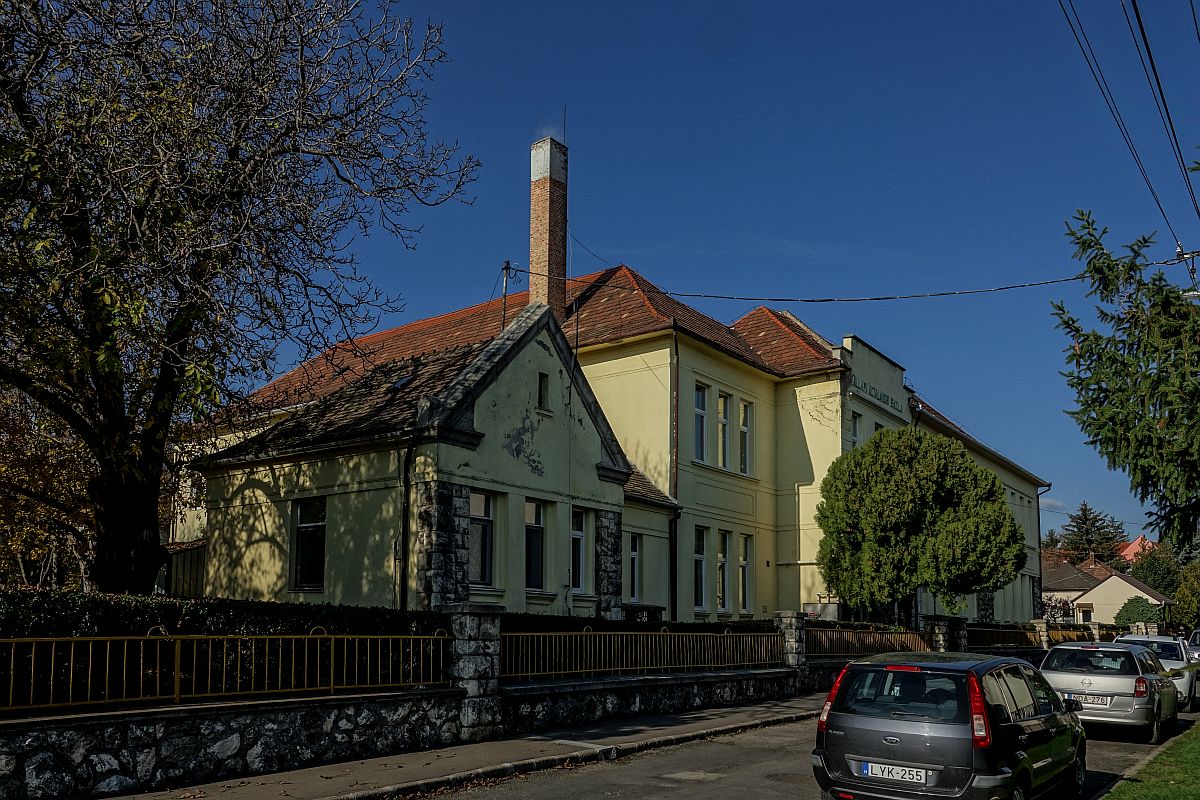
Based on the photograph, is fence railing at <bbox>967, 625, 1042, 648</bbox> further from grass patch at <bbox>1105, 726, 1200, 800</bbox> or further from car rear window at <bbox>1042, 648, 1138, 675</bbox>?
grass patch at <bbox>1105, 726, 1200, 800</bbox>

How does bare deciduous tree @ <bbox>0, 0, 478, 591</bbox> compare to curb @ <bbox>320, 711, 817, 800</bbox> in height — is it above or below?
above

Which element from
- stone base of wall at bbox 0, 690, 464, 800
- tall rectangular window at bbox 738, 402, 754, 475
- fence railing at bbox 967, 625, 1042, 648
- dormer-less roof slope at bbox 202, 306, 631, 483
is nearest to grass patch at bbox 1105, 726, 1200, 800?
stone base of wall at bbox 0, 690, 464, 800

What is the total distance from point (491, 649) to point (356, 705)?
232 centimetres

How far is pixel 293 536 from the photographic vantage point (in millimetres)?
20984

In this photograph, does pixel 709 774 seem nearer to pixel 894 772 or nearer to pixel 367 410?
pixel 894 772

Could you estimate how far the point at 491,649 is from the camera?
14047 mm

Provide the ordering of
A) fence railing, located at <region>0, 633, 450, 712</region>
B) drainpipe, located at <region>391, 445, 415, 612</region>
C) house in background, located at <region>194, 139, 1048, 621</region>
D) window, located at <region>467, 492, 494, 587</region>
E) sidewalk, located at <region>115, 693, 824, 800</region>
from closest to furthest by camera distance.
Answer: fence railing, located at <region>0, 633, 450, 712</region> < sidewalk, located at <region>115, 693, 824, 800</region> < drainpipe, located at <region>391, 445, 415, 612</region> < window, located at <region>467, 492, 494, 587</region> < house in background, located at <region>194, 139, 1048, 621</region>

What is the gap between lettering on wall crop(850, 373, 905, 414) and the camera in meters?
31.8

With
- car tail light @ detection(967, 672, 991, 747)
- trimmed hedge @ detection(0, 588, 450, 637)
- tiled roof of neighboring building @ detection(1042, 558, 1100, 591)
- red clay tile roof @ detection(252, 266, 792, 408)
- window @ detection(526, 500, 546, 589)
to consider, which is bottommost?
tiled roof of neighboring building @ detection(1042, 558, 1100, 591)

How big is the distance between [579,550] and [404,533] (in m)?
4.54

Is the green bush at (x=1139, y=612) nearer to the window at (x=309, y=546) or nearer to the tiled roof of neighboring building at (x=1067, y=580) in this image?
the tiled roof of neighboring building at (x=1067, y=580)

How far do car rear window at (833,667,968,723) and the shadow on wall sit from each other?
10.7 meters

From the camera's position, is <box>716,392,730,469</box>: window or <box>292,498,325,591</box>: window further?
<box>716,392,730,469</box>: window

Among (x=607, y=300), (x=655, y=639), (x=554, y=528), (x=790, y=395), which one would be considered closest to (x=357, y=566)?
(x=554, y=528)
